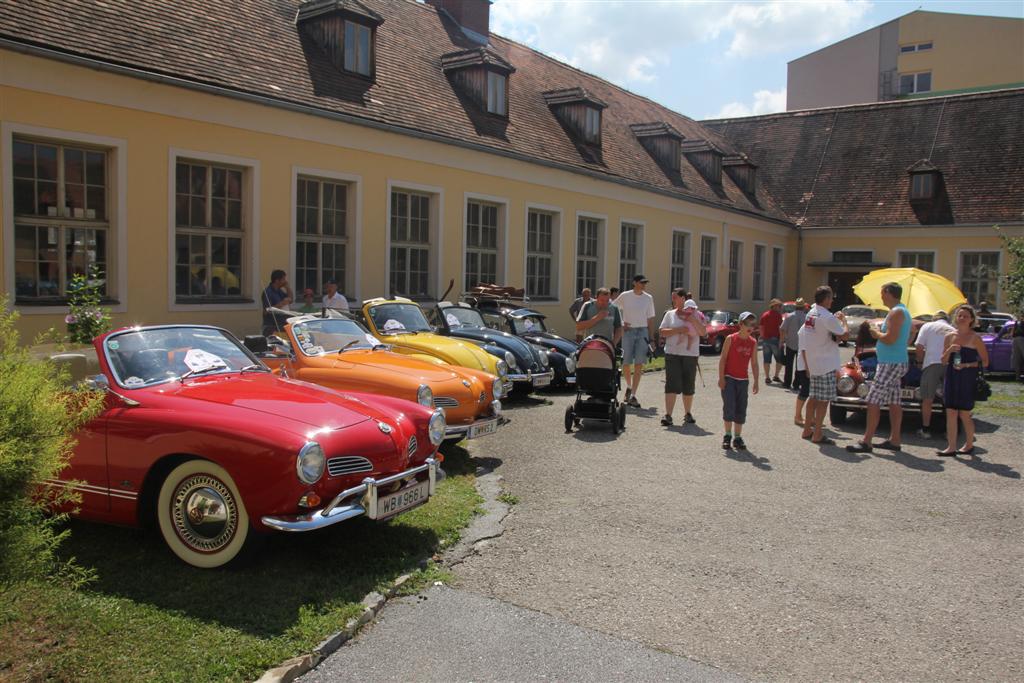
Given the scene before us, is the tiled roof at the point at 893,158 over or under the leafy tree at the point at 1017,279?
over

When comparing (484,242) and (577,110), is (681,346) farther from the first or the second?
(577,110)

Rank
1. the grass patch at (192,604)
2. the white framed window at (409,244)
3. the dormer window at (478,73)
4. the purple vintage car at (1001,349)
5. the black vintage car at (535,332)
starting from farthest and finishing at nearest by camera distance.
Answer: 1. the purple vintage car at (1001,349)
2. the dormer window at (478,73)
3. the white framed window at (409,244)
4. the black vintage car at (535,332)
5. the grass patch at (192,604)

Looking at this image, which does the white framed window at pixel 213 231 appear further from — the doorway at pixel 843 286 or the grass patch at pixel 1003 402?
the doorway at pixel 843 286

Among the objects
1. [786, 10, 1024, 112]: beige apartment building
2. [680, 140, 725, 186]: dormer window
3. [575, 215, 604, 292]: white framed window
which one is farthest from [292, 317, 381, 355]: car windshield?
[786, 10, 1024, 112]: beige apartment building

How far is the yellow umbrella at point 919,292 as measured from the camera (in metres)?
12.5

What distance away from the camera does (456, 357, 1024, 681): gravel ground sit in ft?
14.3

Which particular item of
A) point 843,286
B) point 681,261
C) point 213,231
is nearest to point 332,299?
point 213,231

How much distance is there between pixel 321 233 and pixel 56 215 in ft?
15.4

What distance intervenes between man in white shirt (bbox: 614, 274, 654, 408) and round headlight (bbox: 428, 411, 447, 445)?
247 inches

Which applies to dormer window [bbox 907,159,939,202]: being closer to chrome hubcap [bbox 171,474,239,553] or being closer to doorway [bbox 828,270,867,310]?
doorway [bbox 828,270,867,310]

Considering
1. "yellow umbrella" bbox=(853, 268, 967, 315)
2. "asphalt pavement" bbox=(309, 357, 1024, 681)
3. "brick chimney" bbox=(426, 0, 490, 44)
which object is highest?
"brick chimney" bbox=(426, 0, 490, 44)

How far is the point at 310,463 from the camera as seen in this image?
4.81 m

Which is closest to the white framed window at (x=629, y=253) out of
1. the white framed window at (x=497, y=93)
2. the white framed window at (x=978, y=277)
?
the white framed window at (x=497, y=93)

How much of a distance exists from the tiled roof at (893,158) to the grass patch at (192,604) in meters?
31.2
